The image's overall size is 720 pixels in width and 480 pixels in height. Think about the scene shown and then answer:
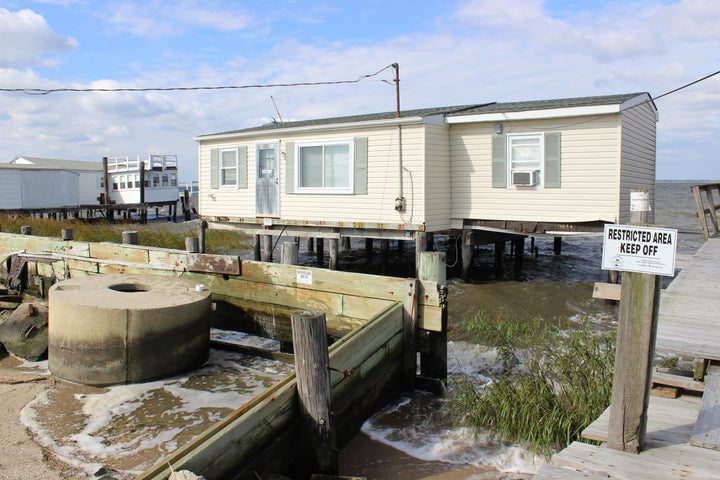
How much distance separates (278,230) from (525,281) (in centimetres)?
713

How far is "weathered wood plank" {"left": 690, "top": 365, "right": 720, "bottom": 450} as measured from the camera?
3.92m

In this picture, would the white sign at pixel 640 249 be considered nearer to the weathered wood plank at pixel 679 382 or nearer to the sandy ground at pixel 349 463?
the weathered wood plank at pixel 679 382

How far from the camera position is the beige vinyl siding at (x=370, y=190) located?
14.1 m

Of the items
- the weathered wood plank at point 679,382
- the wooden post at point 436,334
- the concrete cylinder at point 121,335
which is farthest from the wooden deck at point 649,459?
the concrete cylinder at point 121,335

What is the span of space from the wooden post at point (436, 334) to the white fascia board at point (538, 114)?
299 inches

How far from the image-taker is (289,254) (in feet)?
28.4

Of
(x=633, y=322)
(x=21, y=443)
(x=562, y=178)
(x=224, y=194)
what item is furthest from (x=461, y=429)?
(x=224, y=194)

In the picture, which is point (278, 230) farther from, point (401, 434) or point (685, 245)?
point (685, 245)

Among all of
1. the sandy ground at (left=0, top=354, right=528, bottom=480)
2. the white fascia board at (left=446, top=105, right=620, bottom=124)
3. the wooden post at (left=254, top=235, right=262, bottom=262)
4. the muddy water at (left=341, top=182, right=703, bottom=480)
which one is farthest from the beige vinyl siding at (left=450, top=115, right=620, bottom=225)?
the sandy ground at (left=0, top=354, right=528, bottom=480)

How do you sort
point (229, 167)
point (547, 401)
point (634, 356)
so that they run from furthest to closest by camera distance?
point (229, 167), point (547, 401), point (634, 356)

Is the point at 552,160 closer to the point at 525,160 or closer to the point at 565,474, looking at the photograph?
the point at 525,160

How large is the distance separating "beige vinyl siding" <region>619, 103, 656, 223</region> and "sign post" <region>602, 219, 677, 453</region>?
32.3 feet

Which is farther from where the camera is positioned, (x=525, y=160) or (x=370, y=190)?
(x=370, y=190)

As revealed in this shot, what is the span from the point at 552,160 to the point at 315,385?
10.5 metres
